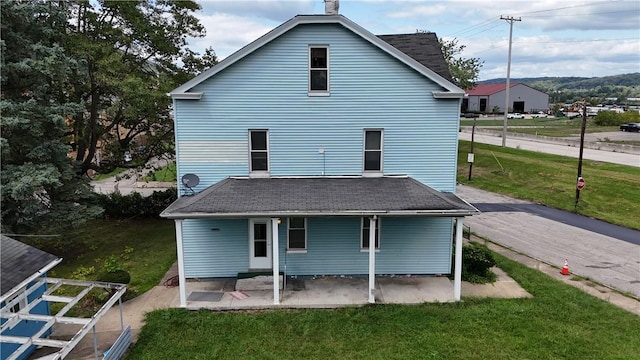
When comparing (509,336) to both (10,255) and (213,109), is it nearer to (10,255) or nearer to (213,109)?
(213,109)

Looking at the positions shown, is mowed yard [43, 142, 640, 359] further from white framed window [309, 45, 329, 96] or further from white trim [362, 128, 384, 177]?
white framed window [309, 45, 329, 96]

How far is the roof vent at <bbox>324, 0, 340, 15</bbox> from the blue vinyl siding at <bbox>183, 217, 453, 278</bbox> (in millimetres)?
7106

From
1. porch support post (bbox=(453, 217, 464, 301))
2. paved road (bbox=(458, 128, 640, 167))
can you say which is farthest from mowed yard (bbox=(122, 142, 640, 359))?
Result: paved road (bbox=(458, 128, 640, 167))

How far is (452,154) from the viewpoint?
14148 millimetres

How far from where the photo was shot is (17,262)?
9430 millimetres

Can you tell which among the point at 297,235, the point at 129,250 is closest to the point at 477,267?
the point at 297,235

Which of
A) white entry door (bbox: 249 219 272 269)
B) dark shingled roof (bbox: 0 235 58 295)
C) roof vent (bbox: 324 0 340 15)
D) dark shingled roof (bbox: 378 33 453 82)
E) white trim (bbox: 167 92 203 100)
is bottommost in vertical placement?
white entry door (bbox: 249 219 272 269)

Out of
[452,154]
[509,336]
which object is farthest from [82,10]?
[509,336]

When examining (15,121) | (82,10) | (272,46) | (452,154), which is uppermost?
(82,10)

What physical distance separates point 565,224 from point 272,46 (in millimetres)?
17588

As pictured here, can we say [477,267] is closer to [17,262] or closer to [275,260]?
[275,260]

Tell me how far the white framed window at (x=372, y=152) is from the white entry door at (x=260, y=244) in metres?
3.87

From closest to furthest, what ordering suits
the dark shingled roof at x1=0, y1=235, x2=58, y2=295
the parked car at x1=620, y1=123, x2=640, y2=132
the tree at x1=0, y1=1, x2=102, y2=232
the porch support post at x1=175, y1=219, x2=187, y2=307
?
the dark shingled roof at x1=0, y1=235, x2=58, y2=295
the porch support post at x1=175, y1=219, x2=187, y2=307
the tree at x1=0, y1=1, x2=102, y2=232
the parked car at x1=620, y1=123, x2=640, y2=132

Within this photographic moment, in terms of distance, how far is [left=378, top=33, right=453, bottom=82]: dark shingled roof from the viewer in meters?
15.5
